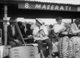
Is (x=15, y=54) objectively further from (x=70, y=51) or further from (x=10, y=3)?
(x=70, y=51)

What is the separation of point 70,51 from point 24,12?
2.37 metres

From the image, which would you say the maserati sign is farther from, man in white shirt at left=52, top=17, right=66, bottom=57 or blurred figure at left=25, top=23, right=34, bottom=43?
blurred figure at left=25, top=23, right=34, bottom=43

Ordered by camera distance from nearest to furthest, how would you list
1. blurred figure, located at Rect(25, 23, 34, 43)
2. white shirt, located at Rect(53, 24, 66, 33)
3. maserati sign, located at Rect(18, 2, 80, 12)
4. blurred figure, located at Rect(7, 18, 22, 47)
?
maserati sign, located at Rect(18, 2, 80, 12), blurred figure, located at Rect(7, 18, 22, 47), white shirt, located at Rect(53, 24, 66, 33), blurred figure, located at Rect(25, 23, 34, 43)

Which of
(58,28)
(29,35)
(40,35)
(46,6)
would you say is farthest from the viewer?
(29,35)

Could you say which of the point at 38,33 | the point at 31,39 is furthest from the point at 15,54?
the point at 31,39

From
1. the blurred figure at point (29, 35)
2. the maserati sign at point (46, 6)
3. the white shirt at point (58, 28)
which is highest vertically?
the maserati sign at point (46, 6)

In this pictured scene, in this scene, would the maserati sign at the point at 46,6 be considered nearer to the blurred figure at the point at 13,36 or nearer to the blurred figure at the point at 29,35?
the blurred figure at the point at 13,36

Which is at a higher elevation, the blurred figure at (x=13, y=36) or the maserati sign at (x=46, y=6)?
the maserati sign at (x=46, y=6)

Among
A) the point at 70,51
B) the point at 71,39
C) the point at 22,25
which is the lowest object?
the point at 70,51

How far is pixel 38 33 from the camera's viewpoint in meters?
6.23

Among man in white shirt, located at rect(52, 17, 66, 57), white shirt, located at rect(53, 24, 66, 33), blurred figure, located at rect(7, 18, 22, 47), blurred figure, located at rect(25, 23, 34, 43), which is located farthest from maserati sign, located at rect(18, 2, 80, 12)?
blurred figure, located at rect(25, 23, 34, 43)

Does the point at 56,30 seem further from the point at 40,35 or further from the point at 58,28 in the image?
the point at 40,35

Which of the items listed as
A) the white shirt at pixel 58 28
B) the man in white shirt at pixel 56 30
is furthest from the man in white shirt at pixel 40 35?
the white shirt at pixel 58 28

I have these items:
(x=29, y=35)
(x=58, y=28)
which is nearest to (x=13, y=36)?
(x=29, y=35)
